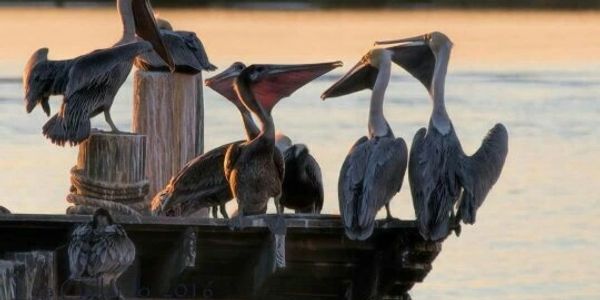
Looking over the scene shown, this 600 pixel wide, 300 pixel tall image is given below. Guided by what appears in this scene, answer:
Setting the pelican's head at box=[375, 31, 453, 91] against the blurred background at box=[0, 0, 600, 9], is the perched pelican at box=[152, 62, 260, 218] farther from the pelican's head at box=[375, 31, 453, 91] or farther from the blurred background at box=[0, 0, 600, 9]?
the blurred background at box=[0, 0, 600, 9]

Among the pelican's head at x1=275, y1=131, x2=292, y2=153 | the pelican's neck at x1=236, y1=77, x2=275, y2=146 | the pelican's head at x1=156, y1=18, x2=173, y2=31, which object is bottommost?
the pelican's head at x1=275, y1=131, x2=292, y2=153

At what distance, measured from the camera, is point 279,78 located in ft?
36.0

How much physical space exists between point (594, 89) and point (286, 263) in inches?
722

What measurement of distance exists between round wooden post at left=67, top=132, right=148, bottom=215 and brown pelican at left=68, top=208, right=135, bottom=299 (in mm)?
1291

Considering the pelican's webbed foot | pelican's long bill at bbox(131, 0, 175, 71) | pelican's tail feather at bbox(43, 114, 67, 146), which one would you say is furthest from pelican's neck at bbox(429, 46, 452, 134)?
pelican's tail feather at bbox(43, 114, 67, 146)

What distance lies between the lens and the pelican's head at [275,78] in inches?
427

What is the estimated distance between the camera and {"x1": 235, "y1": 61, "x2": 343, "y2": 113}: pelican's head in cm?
1084

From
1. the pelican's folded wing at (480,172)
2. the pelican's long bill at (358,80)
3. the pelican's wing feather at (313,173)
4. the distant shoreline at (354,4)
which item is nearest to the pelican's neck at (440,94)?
the pelican's folded wing at (480,172)

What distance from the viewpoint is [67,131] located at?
1068 centimetres

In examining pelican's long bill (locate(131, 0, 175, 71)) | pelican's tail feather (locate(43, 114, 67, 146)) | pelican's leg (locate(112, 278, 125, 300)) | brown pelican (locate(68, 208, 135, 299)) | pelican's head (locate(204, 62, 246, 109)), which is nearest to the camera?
brown pelican (locate(68, 208, 135, 299))

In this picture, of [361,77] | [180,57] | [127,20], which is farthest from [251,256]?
[127,20]

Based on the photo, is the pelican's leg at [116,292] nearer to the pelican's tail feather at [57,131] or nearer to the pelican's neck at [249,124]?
the pelican's tail feather at [57,131]

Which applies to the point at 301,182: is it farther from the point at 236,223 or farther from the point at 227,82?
the point at 236,223

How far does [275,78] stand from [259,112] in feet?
1.21
